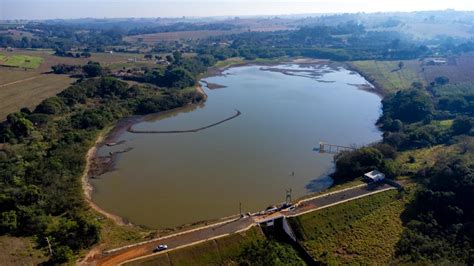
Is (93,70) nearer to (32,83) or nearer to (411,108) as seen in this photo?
(32,83)

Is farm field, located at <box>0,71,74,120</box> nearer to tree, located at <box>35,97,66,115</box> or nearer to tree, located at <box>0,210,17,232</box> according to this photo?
tree, located at <box>35,97,66,115</box>

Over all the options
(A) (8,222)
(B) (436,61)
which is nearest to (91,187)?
(A) (8,222)

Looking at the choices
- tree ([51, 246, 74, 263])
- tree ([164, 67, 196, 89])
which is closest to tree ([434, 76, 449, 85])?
tree ([164, 67, 196, 89])

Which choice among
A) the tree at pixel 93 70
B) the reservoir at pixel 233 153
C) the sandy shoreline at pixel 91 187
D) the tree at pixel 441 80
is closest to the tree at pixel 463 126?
the reservoir at pixel 233 153

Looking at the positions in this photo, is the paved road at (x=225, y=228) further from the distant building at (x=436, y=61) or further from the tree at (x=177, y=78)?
Answer: the distant building at (x=436, y=61)

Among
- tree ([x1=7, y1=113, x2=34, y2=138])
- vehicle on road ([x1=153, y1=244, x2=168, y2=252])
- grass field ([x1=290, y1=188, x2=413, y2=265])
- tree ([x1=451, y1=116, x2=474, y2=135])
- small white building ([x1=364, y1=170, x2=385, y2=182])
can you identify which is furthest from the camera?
tree ([x1=7, y1=113, x2=34, y2=138])
